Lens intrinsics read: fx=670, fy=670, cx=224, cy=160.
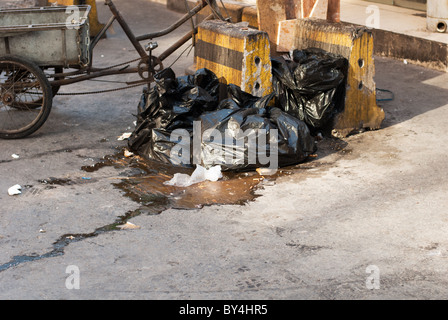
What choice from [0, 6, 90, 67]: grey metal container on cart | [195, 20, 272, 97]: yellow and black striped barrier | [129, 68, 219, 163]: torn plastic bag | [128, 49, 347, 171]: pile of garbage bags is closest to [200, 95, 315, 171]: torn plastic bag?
[128, 49, 347, 171]: pile of garbage bags

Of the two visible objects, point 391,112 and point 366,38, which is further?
point 391,112

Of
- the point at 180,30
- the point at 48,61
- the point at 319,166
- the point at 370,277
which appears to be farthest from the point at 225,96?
the point at 180,30

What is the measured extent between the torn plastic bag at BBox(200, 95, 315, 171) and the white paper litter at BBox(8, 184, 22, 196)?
1.58 meters

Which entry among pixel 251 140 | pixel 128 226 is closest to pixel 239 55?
pixel 251 140

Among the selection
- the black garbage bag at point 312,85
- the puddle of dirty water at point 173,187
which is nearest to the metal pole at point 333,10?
the black garbage bag at point 312,85

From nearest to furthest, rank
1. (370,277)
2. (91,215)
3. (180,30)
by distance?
(370,277)
(91,215)
(180,30)

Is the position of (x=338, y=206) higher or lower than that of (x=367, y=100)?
lower

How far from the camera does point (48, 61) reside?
259 inches

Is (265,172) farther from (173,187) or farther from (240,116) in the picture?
(173,187)
